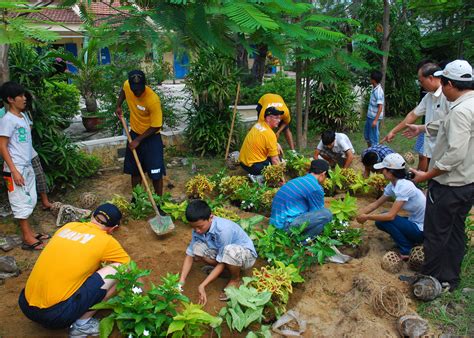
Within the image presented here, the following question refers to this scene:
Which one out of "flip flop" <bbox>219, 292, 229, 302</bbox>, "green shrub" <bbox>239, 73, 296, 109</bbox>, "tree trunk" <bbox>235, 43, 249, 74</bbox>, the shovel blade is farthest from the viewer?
"green shrub" <bbox>239, 73, 296, 109</bbox>

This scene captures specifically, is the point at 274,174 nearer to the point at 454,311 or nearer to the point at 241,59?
the point at 454,311

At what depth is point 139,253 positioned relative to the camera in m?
4.45

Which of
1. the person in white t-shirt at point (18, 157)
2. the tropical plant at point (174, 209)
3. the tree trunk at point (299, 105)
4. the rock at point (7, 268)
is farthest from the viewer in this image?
the tree trunk at point (299, 105)

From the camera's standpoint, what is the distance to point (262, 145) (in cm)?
→ 608

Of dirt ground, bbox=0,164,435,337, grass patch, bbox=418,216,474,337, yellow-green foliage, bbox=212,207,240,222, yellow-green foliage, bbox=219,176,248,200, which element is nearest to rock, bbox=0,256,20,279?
dirt ground, bbox=0,164,435,337

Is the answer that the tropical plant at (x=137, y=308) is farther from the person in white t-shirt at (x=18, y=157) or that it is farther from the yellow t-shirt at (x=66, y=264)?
the person in white t-shirt at (x=18, y=157)

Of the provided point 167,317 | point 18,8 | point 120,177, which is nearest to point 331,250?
point 167,317

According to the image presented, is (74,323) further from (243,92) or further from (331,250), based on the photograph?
(243,92)

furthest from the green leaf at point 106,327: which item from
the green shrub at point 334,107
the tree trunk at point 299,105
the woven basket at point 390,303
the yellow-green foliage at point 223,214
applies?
the green shrub at point 334,107

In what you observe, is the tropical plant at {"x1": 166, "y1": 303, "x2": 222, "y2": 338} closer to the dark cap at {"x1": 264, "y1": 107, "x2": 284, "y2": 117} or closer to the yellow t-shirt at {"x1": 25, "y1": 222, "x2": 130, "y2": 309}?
the yellow t-shirt at {"x1": 25, "y1": 222, "x2": 130, "y2": 309}

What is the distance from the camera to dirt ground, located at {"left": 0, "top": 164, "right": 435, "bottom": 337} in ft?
11.0

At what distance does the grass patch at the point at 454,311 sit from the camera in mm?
3277

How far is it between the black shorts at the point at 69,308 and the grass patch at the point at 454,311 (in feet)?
8.61

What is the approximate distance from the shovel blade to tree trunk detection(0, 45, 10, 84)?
245 centimetres
